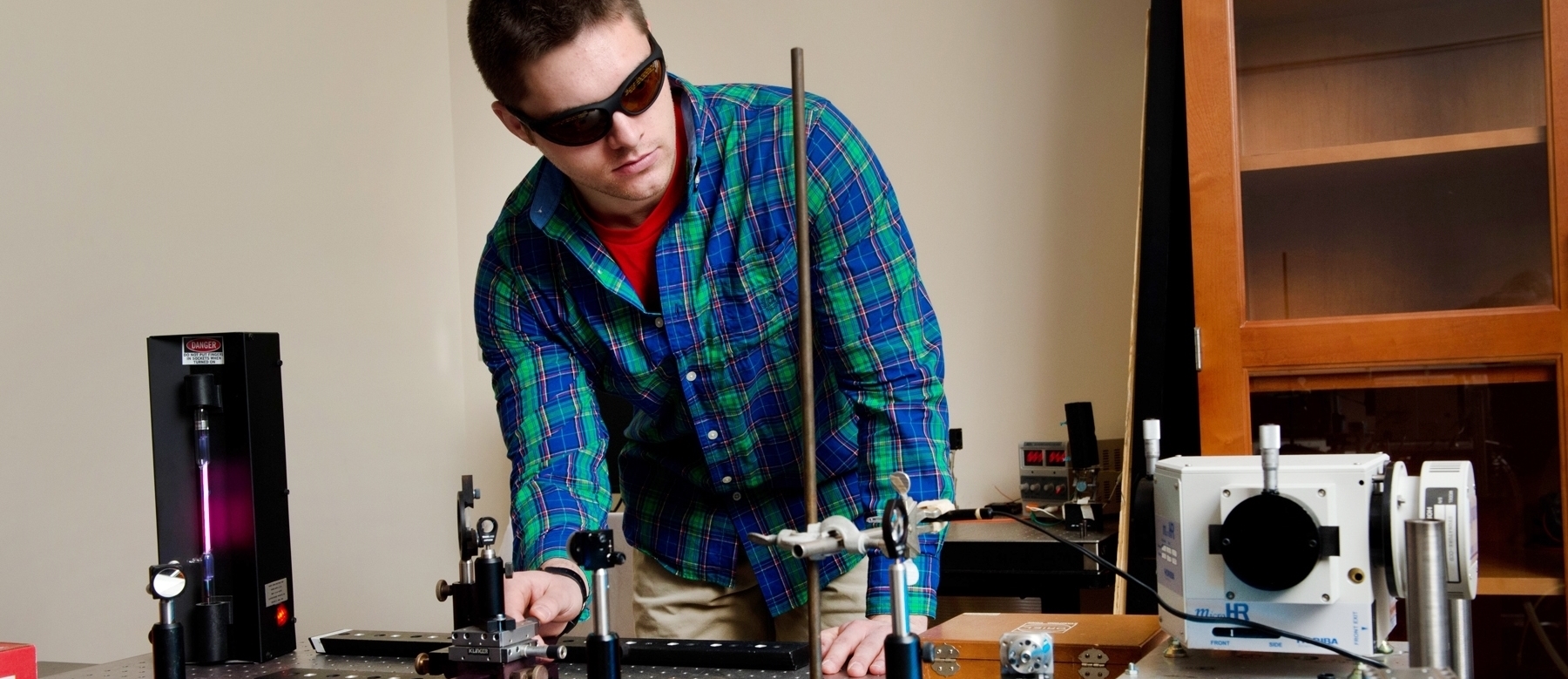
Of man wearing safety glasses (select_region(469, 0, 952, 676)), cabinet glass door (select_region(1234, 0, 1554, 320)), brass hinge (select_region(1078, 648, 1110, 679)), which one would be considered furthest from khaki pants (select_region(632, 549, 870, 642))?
Answer: cabinet glass door (select_region(1234, 0, 1554, 320))

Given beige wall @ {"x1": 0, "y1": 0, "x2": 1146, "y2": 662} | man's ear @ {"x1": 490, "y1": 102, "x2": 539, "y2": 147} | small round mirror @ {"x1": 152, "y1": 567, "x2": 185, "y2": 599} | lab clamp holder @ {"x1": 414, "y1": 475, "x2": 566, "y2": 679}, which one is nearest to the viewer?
lab clamp holder @ {"x1": 414, "y1": 475, "x2": 566, "y2": 679}

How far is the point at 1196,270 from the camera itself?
Result: 2080 millimetres

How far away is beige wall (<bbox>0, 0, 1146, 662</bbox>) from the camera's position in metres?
2.22

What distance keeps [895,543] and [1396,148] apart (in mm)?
1710

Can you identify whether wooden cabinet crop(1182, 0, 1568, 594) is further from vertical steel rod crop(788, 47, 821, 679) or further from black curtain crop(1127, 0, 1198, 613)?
vertical steel rod crop(788, 47, 821, 679)

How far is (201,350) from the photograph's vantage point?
1.40 metres

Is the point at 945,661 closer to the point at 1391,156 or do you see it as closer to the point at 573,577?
the point at 573,577

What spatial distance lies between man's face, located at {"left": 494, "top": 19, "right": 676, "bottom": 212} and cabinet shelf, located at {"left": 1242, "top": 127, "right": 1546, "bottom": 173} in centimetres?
117

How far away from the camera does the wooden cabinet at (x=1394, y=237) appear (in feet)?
6.26

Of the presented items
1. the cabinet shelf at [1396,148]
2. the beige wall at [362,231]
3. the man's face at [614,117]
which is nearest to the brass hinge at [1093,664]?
the man's face at [614,117]

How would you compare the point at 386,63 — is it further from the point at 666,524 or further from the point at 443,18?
the point at 666,524

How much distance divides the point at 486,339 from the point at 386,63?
191 centimetres

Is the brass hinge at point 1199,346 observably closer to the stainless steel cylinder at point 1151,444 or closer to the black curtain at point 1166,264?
the black curtain at point 1166,264

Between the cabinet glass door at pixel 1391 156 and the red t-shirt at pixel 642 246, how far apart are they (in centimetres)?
110
